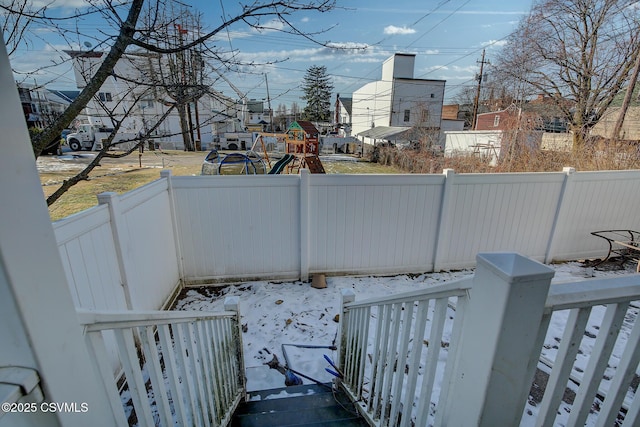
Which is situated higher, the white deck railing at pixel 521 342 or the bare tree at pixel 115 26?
the bare tree at pixel 115 26

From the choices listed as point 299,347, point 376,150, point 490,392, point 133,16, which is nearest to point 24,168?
point 490,392

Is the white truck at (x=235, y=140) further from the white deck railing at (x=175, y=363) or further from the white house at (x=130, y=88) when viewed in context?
the white deck railing at (x=175, y=363)

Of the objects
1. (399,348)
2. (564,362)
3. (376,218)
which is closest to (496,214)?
(376,218)

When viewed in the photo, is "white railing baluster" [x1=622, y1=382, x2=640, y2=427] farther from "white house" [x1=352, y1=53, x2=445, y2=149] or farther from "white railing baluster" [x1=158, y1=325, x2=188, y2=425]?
"white house" [x1=352, y1=53, x2=445, y2=149]

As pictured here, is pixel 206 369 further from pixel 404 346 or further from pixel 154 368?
pixel 404 346

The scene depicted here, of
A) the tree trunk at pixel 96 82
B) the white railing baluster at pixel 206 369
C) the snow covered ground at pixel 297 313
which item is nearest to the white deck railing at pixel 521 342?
the white railing baluster at pixel 206 369

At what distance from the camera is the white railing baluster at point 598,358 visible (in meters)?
0.80

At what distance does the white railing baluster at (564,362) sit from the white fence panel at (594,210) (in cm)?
463

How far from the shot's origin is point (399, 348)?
5.17 ft

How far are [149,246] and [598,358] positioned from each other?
133 inches

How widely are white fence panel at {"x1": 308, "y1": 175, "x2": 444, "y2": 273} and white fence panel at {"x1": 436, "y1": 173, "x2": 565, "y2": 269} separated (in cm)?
25

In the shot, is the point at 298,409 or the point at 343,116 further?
the point at 343,116

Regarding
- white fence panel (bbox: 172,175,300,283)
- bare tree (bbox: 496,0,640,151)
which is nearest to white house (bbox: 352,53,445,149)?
bare tree (bbox: 496,0,640,151)

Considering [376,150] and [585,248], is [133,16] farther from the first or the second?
[376,150]
